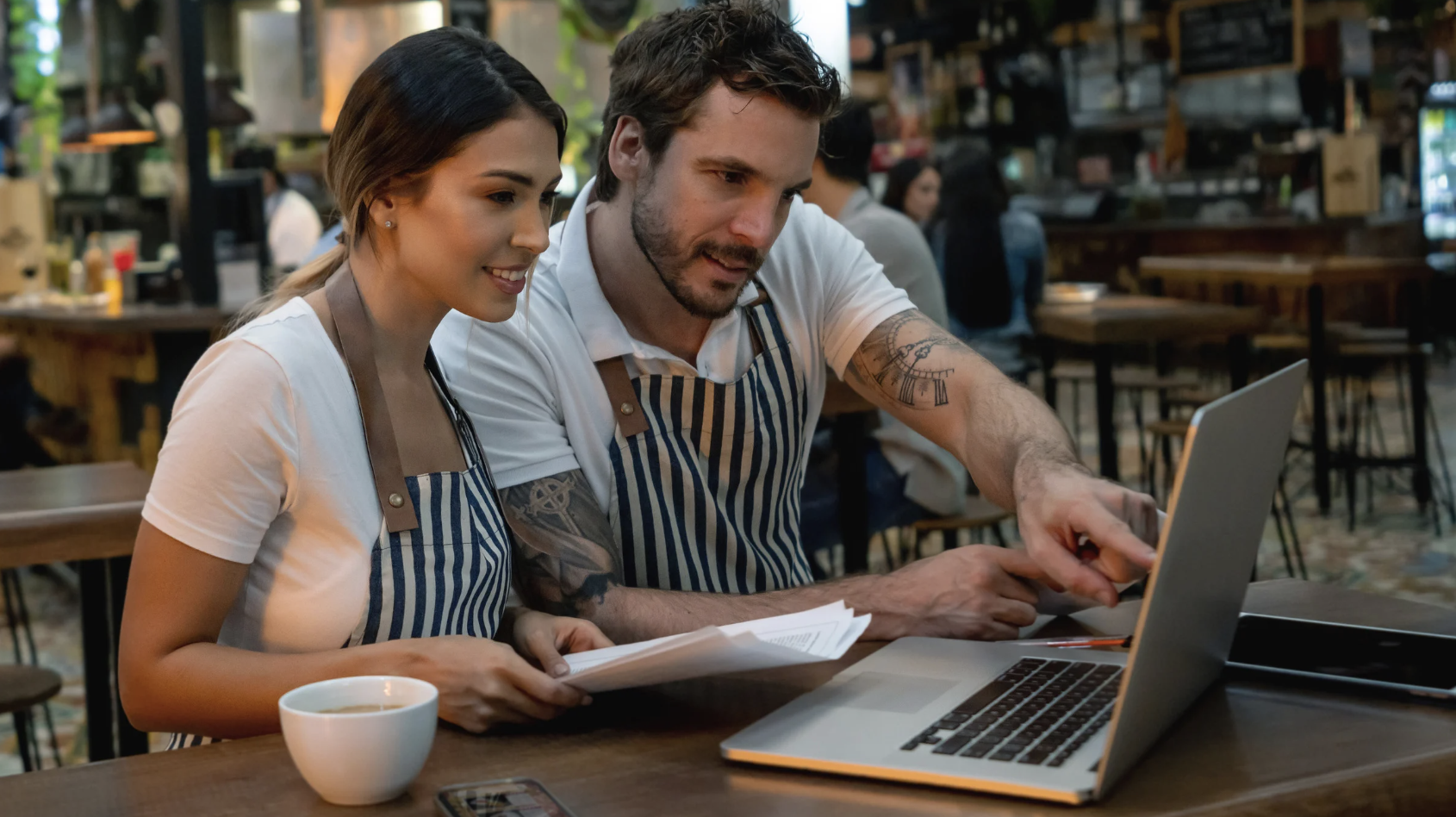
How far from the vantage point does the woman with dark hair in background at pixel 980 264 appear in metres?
A: 5.21

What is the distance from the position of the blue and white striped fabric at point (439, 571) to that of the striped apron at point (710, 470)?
11.8 inches

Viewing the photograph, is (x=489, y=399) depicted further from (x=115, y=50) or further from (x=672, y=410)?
(x=115, y=50)

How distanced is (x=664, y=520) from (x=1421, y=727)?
0.95 metres

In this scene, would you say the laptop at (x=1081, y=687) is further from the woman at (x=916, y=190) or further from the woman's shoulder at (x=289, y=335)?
the woman at (x=916, y=190)

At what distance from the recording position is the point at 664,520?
1.78m

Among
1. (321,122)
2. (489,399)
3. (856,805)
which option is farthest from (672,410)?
(321,122)

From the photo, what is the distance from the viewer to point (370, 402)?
1.42 m

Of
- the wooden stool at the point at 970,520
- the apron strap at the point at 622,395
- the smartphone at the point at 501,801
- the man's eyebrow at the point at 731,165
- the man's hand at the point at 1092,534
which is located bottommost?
the wooden stool at the point at 970,520

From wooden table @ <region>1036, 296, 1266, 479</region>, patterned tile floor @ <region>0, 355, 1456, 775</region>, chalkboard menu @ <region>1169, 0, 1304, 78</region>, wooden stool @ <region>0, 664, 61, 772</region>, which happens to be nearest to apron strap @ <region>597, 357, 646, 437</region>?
wooden stool @ <region>0, 664, 61, 772</region>

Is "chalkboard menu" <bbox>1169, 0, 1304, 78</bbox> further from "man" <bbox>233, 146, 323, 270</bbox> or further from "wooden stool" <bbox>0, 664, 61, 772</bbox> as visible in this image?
"wooden stool" <bbox>0, 664, 61, 772</bbox>

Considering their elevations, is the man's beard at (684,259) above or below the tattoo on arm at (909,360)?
above

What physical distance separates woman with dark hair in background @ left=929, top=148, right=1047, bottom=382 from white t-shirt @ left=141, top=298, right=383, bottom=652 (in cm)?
393

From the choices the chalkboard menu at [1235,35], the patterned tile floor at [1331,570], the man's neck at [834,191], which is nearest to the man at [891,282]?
the man's neck at [834,191]

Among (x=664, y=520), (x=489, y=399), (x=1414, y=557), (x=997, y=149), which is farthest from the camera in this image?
(x=997, y=149)
